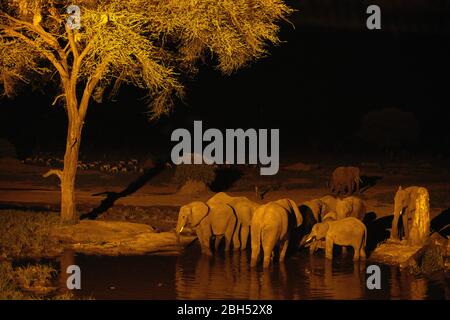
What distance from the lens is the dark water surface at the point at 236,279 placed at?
48.3 ft

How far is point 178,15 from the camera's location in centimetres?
2061

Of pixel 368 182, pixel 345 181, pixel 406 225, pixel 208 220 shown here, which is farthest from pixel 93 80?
pixel 368 182

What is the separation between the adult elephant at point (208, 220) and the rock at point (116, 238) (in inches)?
26.1

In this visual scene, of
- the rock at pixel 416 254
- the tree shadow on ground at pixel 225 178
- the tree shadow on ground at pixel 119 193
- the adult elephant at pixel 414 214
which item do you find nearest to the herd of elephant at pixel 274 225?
the rock at pixel 416 254

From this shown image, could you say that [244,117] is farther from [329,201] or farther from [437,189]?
[329,201]

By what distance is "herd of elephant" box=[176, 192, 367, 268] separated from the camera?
1728cm

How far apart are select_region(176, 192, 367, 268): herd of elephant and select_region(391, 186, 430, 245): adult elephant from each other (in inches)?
41.3

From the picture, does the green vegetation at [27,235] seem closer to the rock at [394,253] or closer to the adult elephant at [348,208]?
the adult elephant at [348,208]

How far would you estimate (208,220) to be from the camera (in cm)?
1859

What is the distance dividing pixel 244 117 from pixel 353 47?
18201 millimetres

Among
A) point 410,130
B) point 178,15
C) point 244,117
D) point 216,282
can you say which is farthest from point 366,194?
point 244,117

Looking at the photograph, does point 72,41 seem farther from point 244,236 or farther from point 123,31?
point 244,236

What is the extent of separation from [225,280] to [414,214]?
479 cm

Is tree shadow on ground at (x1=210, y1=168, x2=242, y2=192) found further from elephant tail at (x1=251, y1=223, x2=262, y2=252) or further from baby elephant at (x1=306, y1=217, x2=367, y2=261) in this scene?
elephant tail at (x1=251, y1=223, x2=262, y2=252)
